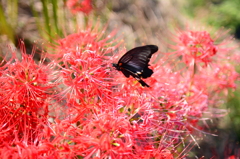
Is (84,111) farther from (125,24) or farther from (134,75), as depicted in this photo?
(125,24)

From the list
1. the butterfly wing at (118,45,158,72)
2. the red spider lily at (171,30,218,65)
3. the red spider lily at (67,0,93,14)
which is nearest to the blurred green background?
the red spider lily at (67,0,93,14)

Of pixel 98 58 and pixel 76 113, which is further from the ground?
pixel 98 58

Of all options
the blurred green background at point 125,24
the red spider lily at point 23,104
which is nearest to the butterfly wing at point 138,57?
the red spider lily at point 23,104

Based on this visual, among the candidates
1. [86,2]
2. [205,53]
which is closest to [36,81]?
[205,53]

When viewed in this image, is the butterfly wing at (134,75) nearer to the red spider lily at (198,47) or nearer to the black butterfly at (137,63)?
the black butterfly at (137,63)

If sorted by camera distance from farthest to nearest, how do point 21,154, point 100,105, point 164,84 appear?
point 164,84 < point 100,105 < point 21,154

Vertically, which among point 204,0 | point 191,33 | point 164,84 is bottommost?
point 204,0

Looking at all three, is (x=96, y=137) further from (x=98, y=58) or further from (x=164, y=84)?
(x=164, y=84)
